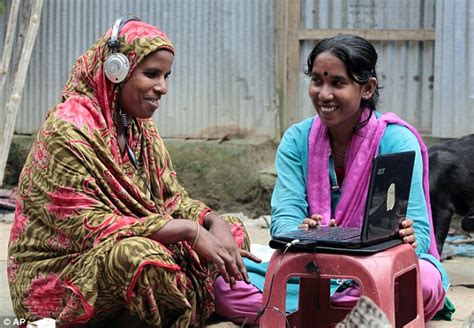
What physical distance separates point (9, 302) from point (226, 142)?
12.9ft

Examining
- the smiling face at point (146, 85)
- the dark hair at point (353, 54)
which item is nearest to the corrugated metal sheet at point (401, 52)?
the dark hair at point (353, 54)

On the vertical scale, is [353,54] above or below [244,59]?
above

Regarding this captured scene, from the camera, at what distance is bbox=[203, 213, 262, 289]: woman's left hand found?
13.2 ft

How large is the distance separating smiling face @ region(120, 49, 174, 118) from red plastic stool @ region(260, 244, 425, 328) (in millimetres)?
928

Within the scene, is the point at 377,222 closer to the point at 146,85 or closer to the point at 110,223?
the point at 110,223

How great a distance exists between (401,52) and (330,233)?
452 cm

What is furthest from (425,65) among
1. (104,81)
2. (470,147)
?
(104,81)

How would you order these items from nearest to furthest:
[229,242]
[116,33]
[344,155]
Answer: [229,242] → [116,33] → [344,155]

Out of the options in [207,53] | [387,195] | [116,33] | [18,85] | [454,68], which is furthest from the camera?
[207,53]

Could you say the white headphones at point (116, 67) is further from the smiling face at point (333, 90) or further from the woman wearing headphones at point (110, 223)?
the smiling face at point (333, 90)

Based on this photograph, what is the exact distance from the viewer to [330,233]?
Answer: 3844mm

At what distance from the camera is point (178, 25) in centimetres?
856

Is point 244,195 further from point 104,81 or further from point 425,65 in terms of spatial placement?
point 104,81

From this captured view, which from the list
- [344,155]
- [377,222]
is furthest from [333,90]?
[377,222]
